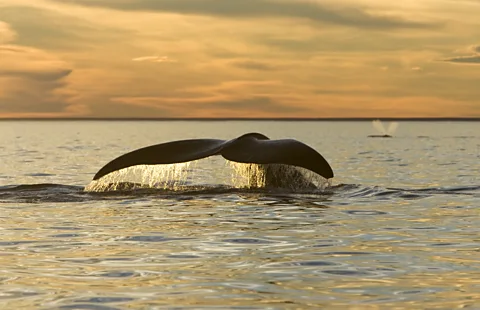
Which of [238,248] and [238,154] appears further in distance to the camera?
[238,154]

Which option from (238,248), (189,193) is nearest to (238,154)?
(189,193)

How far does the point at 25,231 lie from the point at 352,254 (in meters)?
5.04

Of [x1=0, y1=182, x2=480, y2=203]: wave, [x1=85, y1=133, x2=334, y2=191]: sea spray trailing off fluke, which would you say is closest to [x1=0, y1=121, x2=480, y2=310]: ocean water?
[x1=0, y1=182, x2=480, y2=203]: wave

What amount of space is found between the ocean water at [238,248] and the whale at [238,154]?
28.8 inches

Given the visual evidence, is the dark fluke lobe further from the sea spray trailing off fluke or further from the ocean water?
the ocean water

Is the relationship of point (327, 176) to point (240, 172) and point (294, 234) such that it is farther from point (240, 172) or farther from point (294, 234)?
point (294, 234)

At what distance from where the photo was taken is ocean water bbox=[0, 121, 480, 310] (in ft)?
27.2

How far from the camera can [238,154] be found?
1708 centimetres

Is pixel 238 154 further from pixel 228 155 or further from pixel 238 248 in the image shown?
pixel 238 248

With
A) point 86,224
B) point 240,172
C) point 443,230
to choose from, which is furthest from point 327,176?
point 86,224

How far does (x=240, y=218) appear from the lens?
574 inches

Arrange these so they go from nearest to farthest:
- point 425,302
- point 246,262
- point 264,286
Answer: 1. point 425,302
2. point 264,286
3. point 246,262

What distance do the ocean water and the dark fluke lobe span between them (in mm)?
750

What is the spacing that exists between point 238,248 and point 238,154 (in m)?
5.81
